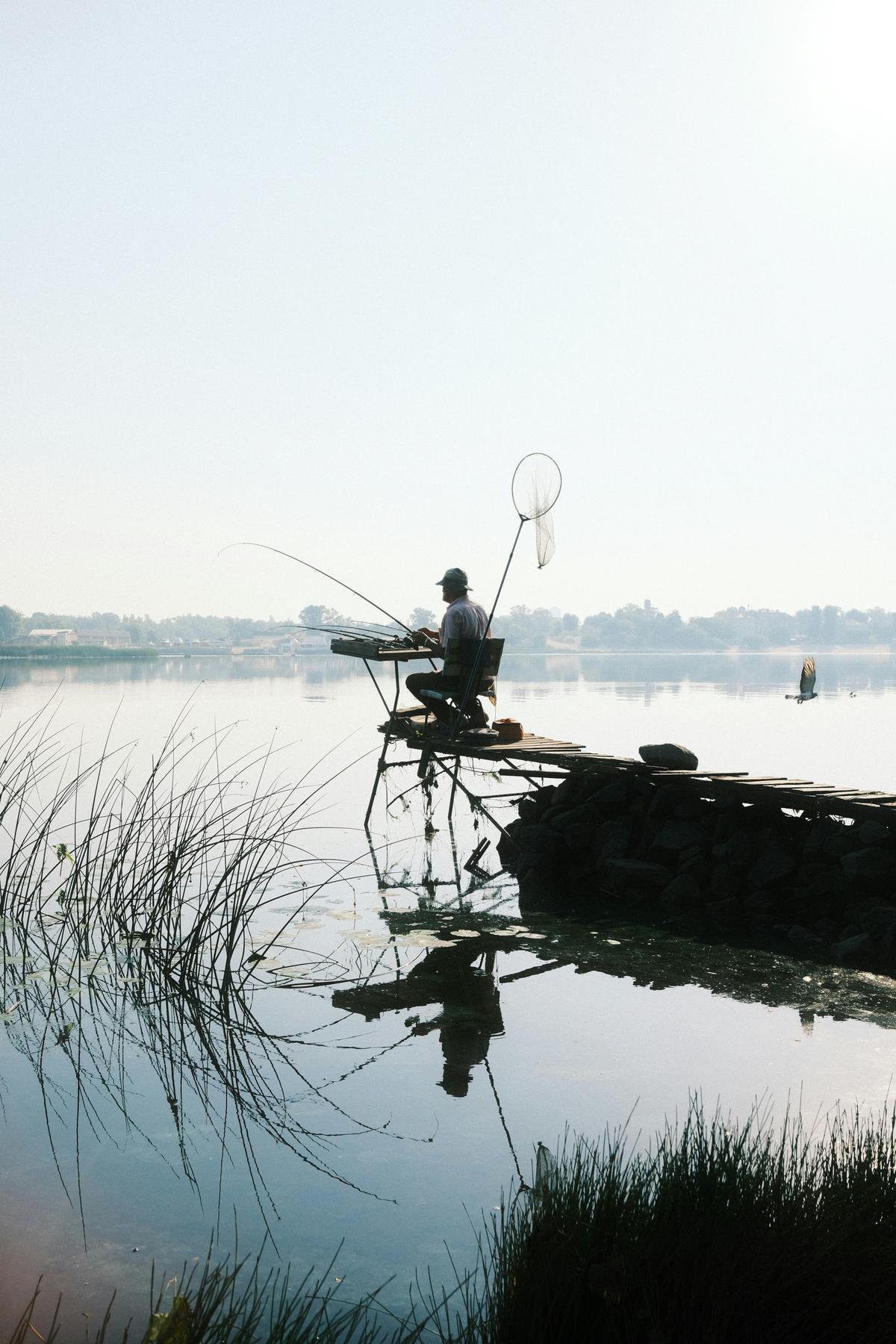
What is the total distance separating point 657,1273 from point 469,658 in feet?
24.1

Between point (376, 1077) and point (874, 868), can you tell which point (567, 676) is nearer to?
point (874, 868)

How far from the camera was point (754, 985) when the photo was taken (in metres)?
6.17

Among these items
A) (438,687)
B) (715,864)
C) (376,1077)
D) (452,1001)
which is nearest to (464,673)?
(438,687)

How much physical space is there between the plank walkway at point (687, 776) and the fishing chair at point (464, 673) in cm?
31

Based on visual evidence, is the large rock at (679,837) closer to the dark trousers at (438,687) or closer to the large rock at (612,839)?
the large rock at (612,839)

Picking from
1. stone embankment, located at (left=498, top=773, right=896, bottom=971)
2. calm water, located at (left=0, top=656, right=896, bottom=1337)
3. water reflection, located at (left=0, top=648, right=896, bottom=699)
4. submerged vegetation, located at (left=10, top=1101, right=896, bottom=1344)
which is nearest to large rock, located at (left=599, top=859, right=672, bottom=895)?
stone embankment, located at (left=498, top=773, right=896, bottom=971)

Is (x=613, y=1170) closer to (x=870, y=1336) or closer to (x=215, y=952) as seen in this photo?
(x=870, y=1336)

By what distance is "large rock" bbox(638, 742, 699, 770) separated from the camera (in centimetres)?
904

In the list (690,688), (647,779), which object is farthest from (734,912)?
(690,688)

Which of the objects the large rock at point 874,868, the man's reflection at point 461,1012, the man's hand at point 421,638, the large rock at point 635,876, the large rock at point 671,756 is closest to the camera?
the man's reflection at point 461,1012

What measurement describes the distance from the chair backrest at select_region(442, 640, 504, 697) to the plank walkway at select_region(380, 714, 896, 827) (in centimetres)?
55

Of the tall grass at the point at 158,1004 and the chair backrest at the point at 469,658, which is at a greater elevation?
the chair backrest at the point at 469,658

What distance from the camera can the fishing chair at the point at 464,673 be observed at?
9898mm

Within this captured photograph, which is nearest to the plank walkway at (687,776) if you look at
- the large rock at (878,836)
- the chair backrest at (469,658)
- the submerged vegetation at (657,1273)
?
the large rock at (878,836)
